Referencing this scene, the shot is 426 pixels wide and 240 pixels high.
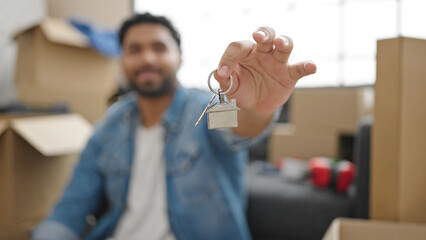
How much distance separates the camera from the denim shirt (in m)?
0.89

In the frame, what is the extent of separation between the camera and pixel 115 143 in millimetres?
1050

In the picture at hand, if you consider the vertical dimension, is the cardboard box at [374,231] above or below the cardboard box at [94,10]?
below

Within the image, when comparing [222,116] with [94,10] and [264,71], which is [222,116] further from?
[94,10]

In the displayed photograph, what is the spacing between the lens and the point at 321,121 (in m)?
1.75

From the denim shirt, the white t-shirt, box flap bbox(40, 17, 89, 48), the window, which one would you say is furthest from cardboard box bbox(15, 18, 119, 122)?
the white t-shirt

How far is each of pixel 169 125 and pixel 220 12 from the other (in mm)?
2289

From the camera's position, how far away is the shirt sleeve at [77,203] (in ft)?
3.01

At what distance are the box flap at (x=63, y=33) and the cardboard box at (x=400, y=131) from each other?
1.53m

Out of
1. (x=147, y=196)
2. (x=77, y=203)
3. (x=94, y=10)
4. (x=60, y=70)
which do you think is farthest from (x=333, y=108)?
(x=94, y=10)

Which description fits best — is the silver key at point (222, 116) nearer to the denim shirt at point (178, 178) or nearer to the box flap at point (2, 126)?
the denim shirt at point (178, 178)

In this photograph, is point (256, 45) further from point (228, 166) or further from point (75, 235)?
point (75, 235)

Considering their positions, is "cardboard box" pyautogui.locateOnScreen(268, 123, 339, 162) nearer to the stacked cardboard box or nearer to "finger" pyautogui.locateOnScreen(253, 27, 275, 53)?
the stacked cardboard box

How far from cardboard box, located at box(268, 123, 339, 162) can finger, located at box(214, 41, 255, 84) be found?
1.49 m

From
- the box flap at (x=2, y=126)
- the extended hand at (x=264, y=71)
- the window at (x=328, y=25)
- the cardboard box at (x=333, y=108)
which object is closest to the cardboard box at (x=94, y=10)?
the window at (x=328, y=25)
